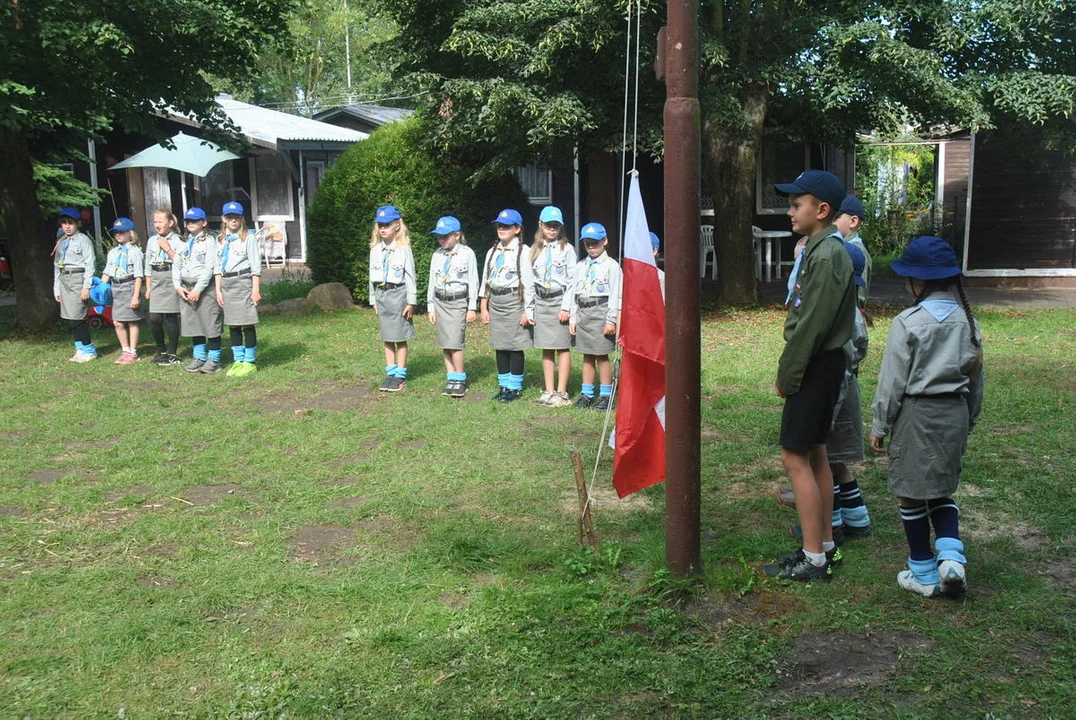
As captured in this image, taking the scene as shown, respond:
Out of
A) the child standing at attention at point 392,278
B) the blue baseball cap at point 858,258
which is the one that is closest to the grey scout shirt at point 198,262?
the child standing at attention at point 392,278

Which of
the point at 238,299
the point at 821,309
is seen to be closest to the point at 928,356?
the point at 821,309

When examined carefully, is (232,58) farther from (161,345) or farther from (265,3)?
(161,345)

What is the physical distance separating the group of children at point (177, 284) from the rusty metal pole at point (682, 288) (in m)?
6.74

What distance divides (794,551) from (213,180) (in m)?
22.9

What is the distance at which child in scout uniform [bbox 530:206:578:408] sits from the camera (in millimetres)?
8711

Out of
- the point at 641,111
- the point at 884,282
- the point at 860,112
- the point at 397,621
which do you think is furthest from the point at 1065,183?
the point at 397,621

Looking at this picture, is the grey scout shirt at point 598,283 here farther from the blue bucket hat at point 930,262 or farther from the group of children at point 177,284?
the blue bucket hat at point 930,262

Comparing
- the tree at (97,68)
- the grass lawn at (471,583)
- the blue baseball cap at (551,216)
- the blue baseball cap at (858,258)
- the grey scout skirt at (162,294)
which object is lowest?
the grass lawn at (471,583)

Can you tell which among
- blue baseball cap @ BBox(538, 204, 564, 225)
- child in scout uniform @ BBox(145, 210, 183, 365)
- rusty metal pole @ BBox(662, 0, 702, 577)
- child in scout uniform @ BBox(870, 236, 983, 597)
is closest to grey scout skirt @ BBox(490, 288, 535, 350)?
blue baseball cap @ BBox(538, 204, 564, 225)

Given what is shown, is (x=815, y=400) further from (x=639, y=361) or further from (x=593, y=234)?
(x=593, y=234)

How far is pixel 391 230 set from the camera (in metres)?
9.44

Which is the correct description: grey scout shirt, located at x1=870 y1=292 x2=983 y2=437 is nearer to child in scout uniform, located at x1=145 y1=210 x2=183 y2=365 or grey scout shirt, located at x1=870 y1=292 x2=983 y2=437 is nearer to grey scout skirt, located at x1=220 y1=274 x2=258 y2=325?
grey scout skirt, located at x1=220 y1=274 x2=258 y2=325

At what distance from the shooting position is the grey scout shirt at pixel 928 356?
4.35 metres

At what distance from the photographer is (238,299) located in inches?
412
